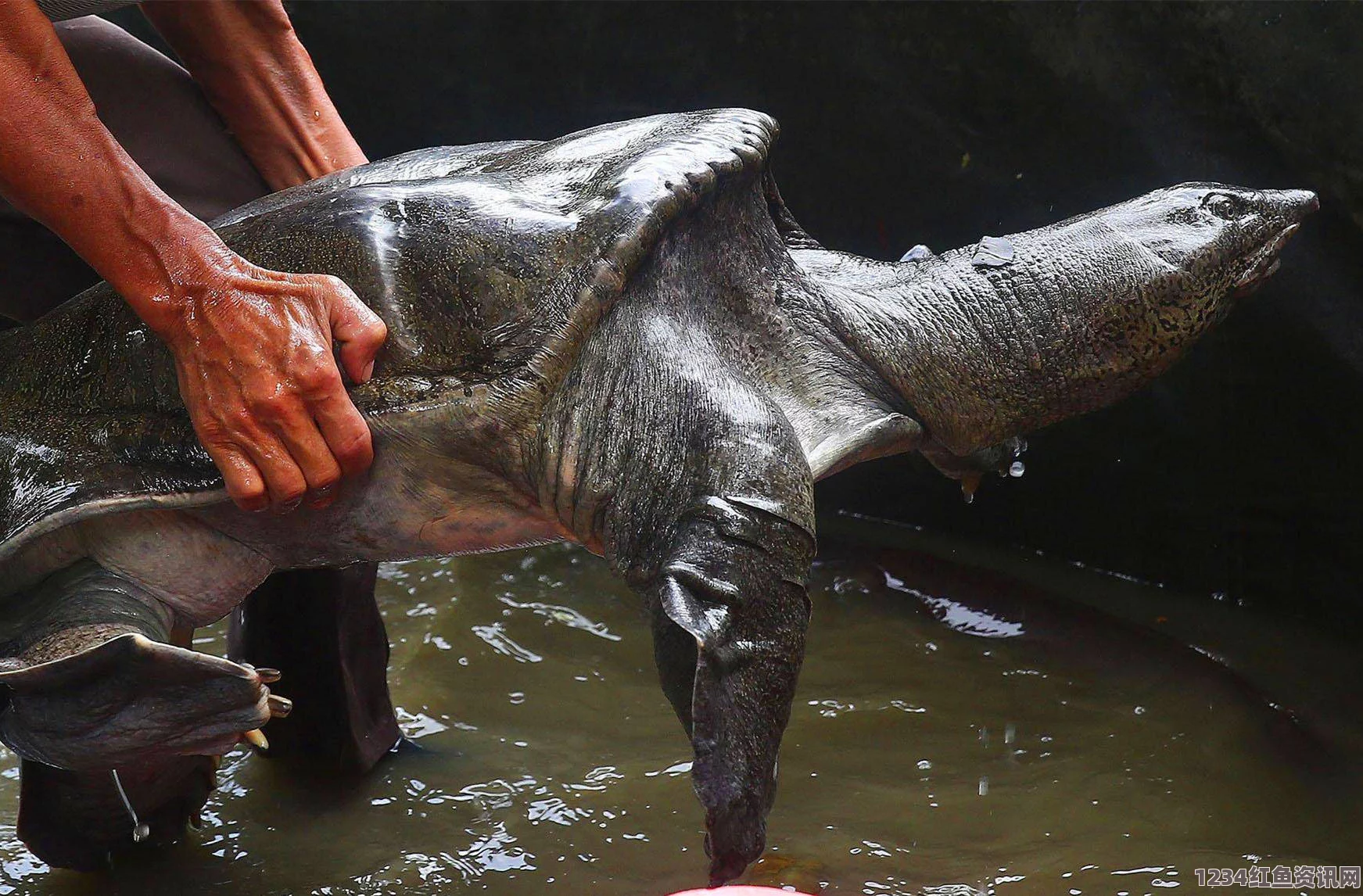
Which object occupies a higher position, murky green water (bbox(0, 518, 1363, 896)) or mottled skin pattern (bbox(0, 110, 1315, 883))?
mottled skin pattern (bbox(0, 110, 1315, 883))

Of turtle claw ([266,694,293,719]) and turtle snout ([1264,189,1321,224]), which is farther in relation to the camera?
turtle snout ([1264,189,1321,224])

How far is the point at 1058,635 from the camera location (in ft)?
8.29

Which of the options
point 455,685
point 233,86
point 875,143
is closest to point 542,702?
point 455,685

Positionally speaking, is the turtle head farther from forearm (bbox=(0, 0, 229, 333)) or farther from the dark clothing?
the dark clothing

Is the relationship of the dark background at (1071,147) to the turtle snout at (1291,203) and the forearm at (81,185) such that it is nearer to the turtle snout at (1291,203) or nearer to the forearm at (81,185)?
the turtle snout at (1291,203)

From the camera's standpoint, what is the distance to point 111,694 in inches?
49.1

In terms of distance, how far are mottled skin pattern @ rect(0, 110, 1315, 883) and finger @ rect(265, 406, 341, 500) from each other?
0.20 ft

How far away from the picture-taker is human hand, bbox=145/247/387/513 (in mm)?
1321

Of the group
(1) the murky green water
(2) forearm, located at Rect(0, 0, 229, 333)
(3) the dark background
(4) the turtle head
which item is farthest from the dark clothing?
(3) the dark background

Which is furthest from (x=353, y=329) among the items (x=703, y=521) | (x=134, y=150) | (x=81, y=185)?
→ (x=134, y=150)

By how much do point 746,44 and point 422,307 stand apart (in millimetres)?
1828

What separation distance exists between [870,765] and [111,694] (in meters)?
1.25

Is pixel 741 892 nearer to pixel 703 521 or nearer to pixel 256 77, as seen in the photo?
pixel 703 521

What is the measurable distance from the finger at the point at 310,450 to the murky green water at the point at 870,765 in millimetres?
745
